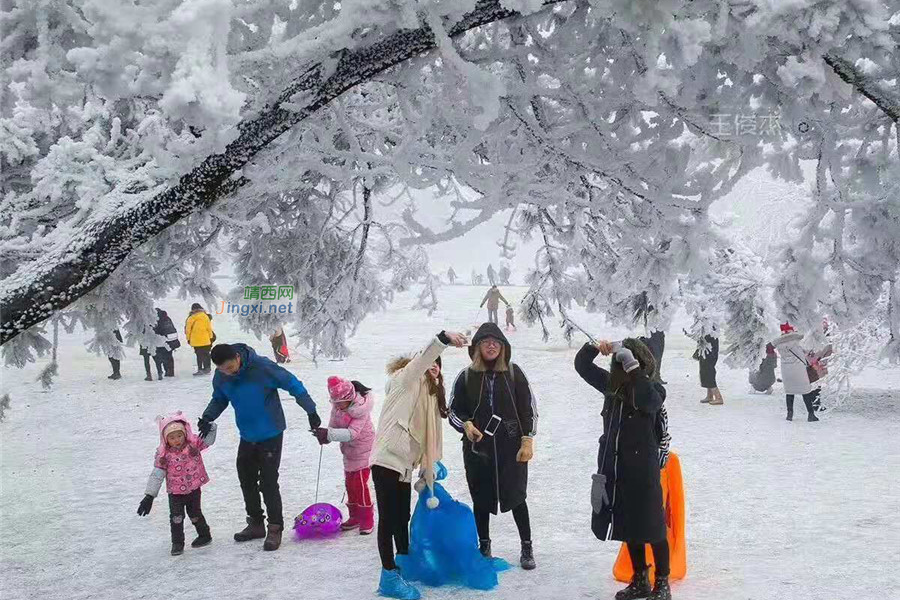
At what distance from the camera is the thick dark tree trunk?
11.2 feet

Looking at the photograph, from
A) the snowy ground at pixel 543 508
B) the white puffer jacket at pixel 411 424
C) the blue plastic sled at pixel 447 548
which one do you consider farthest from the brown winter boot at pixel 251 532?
the white puffer jacket at pixel 411 424

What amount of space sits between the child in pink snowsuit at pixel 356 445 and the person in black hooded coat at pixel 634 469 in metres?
2.34

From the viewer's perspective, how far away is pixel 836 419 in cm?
1211

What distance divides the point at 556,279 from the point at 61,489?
5.84m

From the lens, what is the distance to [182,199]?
3.51 meters

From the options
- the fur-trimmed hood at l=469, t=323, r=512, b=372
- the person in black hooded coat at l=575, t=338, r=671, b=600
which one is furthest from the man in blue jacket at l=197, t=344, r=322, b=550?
the person in black hooded coat at l=575, t=338, r=671, b=600

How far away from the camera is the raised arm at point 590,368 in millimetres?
5270

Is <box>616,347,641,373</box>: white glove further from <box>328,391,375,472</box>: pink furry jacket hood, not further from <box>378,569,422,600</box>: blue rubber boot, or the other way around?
<box>328,391,375,472</box>: pink furry jacket hood

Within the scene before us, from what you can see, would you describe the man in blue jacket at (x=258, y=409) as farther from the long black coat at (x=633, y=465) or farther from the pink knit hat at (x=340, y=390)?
the long black coat at (x=633, y=465)

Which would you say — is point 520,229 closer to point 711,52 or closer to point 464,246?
point 711,52

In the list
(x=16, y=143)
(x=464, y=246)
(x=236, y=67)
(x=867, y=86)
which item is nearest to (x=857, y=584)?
(x=867, y=86)

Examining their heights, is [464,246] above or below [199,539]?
above

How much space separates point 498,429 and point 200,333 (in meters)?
12.8

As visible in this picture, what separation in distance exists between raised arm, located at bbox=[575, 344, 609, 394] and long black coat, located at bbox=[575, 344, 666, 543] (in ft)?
1.10
